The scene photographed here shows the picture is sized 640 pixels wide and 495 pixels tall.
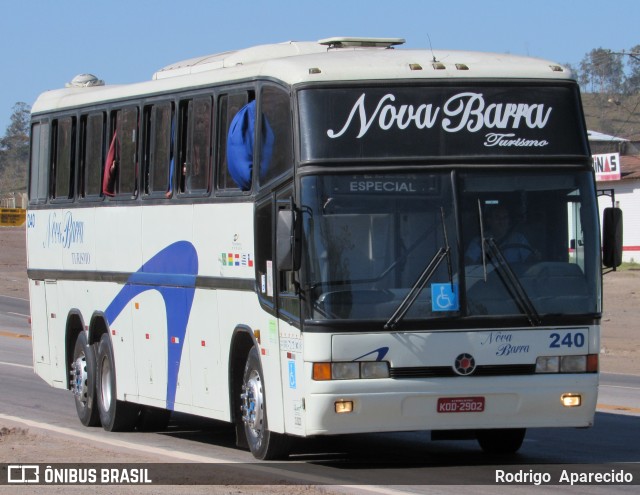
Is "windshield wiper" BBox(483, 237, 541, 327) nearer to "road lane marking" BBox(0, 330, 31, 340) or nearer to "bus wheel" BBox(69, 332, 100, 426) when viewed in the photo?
"bus wheel" BBox(69, 332, 100, 426)

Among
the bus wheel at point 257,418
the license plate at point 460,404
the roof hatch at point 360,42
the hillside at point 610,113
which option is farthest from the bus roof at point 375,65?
the hillside at point 610,113

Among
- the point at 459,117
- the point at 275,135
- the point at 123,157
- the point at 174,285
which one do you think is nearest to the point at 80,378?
the point at 123,157

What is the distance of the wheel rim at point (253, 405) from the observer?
12.7 meters

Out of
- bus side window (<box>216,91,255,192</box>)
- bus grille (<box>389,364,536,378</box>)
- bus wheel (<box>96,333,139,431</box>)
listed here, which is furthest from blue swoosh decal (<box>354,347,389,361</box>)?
bus wheel (<box>96,333,139,431</box>)

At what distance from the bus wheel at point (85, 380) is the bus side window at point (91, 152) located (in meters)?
1.81

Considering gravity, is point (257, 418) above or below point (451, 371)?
below

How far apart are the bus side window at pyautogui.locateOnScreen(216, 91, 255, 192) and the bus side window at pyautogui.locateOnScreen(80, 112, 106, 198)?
11.5ft

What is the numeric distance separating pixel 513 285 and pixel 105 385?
6.86m

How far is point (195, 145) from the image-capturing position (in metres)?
14.3

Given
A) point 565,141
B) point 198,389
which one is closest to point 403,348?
point 565,141

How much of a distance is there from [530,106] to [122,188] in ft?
19.0

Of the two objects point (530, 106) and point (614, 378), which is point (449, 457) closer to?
point (530, 106)

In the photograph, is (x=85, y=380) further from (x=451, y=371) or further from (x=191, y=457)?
(x=451, y=371)

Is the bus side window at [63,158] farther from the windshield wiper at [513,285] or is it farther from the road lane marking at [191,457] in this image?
the windshield wiper at [513,285]
